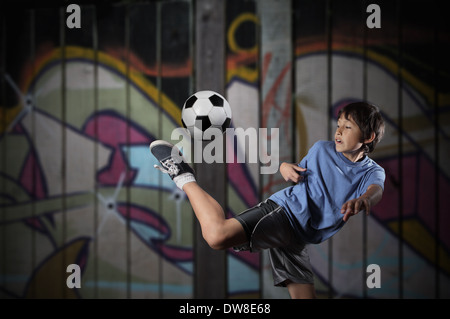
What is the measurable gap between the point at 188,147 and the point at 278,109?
58 cm

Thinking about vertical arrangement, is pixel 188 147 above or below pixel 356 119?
above

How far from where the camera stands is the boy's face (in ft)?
4.51

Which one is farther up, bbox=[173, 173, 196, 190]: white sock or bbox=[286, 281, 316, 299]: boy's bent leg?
bbox=[173, 173, 196, 190]: white sock

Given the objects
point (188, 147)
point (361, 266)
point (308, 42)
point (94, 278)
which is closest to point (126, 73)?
point (188, 147)

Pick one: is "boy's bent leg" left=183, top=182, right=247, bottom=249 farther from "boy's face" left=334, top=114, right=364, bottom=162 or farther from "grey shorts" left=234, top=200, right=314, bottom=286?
"boy's face" left=334, top=114, right=364, bottom=162

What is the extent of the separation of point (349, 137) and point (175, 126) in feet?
4.19

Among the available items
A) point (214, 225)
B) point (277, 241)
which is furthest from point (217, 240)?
point (277, 241)

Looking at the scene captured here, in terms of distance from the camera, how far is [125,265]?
246 cm

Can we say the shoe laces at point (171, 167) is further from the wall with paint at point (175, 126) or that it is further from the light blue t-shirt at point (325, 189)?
the wall with paint at point (175, 126)

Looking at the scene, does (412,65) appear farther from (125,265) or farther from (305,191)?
(125,265)

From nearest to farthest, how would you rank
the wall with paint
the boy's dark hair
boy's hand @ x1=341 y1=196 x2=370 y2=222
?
boy's hand @ x1=341 y1=196 x2=370 y2=222 < the boy's dark hair < the wall with paint

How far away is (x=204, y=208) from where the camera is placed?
1443 mm

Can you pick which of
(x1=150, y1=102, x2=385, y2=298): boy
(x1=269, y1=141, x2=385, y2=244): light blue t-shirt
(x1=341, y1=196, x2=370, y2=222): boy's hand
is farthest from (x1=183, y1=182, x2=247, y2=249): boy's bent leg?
(x1=341, y1=196, x2=370, y2=222): boy's hand

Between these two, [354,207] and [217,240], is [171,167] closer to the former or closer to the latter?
[217,240]
